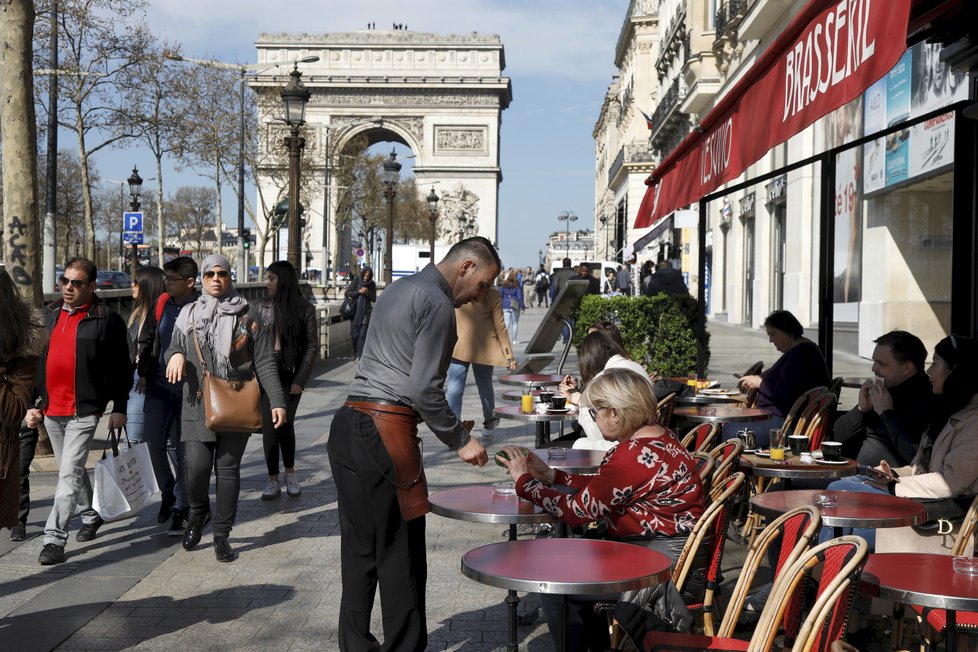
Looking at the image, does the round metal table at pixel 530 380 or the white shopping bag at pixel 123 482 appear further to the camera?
the round metal table at pixel 530 380

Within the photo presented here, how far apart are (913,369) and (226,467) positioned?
12.4 ft

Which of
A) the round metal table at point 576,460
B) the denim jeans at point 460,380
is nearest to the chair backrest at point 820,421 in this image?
the round metal table at point 576,460

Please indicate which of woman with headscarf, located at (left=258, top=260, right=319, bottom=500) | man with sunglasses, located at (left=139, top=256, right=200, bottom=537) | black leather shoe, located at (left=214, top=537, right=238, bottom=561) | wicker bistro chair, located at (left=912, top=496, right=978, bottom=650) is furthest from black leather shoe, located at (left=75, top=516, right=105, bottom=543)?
wicker bistro chair, located at (left=912, top=496, right=978, bottom=650)

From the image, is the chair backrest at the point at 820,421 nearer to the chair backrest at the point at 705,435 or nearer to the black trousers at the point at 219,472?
the chair backrest at the point at 705,435

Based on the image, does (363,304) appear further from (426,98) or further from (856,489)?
(426,98)

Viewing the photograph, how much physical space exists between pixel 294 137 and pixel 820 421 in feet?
33.9

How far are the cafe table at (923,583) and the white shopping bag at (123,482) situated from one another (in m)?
4.08

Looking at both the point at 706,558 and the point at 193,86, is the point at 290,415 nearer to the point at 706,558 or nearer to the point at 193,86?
the point at 706,558

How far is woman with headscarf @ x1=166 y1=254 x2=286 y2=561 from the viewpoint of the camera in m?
6.38

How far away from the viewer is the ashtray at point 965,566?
3.58 metres

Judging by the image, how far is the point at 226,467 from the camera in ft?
21.0

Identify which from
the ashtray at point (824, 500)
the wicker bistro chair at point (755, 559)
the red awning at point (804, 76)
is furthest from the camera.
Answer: the ashtray at point (824, 500)

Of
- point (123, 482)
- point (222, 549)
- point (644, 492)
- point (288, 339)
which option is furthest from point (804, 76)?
point (288, 339)

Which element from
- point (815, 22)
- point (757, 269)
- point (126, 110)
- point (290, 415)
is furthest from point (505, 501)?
point (126, 110)
